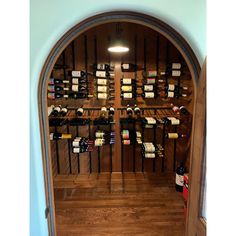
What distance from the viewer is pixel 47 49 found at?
159 cm

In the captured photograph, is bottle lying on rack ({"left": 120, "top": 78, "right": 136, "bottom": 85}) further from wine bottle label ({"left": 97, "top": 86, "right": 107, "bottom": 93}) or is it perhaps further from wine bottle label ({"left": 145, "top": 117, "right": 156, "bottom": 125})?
wine bottle label ({"left": 145, "top": 117, "right": 156, "bottom": 125})

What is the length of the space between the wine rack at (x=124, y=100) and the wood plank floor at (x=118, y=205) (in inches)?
17.0

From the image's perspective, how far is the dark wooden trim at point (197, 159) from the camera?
1.35 meters

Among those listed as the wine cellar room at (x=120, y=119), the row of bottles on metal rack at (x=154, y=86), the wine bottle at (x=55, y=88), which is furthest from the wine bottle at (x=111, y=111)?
the wine bottle at (x=55, y=88)

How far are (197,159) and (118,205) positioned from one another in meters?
2.16

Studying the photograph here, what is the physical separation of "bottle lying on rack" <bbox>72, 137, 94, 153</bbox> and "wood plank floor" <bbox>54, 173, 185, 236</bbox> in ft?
1.93

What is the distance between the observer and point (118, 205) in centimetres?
331

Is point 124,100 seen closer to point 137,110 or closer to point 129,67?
point 137,110

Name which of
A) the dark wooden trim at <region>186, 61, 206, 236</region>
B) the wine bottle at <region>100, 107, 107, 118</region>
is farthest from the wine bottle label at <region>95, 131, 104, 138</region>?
the dark wooden trim at <region>186, 61, 206, 236</region>

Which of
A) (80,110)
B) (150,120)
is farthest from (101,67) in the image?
(150,120)
